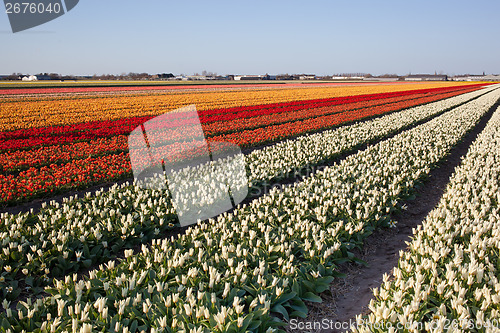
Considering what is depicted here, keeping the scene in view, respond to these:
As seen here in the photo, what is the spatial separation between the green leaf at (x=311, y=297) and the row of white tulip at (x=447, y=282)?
565 millimetres

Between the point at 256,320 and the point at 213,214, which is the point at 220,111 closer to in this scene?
the point at 213,214

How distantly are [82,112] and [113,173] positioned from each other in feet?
57.2

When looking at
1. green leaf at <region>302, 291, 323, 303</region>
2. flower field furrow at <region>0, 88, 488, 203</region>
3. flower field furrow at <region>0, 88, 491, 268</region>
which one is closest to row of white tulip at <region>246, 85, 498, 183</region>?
flower field furrow at <region>0, 88, 491, 268</region>

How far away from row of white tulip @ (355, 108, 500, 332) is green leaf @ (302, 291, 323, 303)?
565 millimetres

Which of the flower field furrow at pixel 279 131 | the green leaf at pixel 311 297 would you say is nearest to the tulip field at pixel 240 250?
the green leaf at pixel 311 297

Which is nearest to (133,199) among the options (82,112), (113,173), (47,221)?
(47,221)

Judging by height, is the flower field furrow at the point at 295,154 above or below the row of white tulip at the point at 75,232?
below

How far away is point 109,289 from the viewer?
11.3ft

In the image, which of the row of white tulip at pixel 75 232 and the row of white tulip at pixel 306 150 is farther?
the row of white tulip at pixel 306 150

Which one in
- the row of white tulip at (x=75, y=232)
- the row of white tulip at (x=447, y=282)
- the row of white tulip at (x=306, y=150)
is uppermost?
the row of white tulip at (x=447, y=282)

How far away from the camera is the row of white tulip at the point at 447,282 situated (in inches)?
114

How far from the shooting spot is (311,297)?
3.74 m

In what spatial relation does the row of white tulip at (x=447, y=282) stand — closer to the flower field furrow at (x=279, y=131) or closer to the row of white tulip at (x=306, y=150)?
the row of white tulip at (x=306, y=150)
